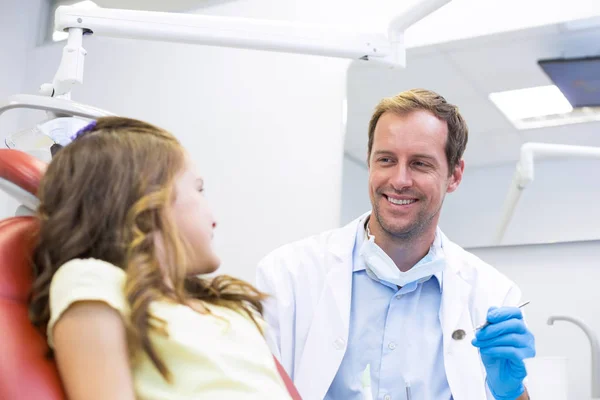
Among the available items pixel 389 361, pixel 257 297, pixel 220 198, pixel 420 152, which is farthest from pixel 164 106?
pixel 257 297

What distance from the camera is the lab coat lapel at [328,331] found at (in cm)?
156

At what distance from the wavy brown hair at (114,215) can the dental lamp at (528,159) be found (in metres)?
1.38

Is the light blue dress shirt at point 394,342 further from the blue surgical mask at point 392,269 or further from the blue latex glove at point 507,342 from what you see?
the blue latex glove at point 507,342

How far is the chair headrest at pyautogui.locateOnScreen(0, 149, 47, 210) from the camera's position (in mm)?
1053

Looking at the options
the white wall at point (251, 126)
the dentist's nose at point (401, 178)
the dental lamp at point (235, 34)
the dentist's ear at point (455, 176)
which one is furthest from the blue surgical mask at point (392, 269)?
the white wall at point (251, 126)

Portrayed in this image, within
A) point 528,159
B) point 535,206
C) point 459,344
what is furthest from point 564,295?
point 459,344

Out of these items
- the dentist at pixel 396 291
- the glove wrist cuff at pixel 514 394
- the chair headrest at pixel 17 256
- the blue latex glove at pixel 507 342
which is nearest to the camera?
the chair headrest at pixel 17 256

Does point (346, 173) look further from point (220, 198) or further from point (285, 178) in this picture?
point (220, 198)

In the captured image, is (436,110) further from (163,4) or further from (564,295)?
(163,4)

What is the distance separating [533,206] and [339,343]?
874mm

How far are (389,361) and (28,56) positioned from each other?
2.46m

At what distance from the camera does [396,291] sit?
170cm

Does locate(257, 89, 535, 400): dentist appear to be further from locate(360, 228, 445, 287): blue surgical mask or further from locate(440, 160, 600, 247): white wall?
locate(440, 160, 600, 247): white wall

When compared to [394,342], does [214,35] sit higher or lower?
higher
